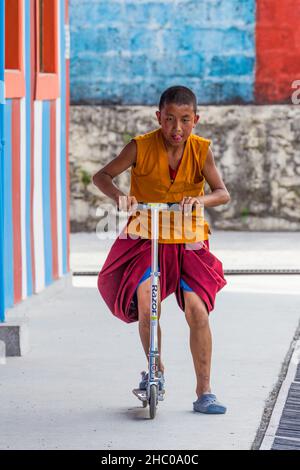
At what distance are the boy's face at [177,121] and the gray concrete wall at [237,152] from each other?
9.24m

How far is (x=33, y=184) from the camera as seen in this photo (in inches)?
390

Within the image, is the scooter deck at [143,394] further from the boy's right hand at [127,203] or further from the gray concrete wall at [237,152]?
the gray concrete wall at [237,152]

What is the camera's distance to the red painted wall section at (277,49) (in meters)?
15.2

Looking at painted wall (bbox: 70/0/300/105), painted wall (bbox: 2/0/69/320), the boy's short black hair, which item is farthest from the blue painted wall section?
the boy's short black hair

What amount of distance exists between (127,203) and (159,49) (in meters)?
9.73

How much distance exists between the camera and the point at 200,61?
15.4 meters

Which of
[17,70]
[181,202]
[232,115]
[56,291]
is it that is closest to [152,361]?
[181,202]

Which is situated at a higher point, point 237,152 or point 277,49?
point 277,49

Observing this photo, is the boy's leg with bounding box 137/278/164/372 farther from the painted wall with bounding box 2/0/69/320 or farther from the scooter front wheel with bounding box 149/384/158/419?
the painted wall with bounding box 2/0/69/320

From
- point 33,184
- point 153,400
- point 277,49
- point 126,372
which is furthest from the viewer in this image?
point 277,49

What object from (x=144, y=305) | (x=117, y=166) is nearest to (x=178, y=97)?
(x=117, y=166)

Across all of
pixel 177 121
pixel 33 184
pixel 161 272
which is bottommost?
pixel 161 272

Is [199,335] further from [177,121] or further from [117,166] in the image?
[177,121]

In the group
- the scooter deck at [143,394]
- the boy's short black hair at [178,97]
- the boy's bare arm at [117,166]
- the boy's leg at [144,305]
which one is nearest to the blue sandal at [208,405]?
the scooter deck at [143,394]
